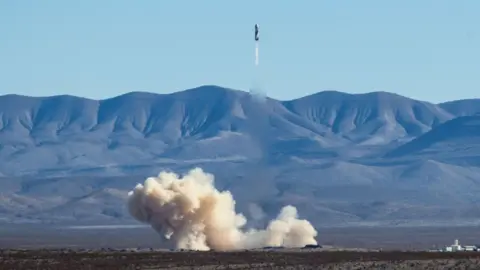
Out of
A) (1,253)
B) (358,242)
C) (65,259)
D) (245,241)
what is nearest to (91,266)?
(65,259)

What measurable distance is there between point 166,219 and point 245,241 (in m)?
9.40

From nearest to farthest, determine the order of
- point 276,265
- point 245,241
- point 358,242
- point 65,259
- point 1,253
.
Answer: point 276,265 → point 65,259 → point 1,253 → point 245,241 → point 358,242

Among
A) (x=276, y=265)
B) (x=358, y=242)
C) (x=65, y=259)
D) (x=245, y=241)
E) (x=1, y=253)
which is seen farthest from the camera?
(x=358, y=242)

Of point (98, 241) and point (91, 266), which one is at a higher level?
point (98, 241)

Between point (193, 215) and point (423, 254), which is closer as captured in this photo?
point (423, 254)

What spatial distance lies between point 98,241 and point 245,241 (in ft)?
145

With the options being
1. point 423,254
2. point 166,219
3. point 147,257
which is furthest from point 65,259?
point 423,254

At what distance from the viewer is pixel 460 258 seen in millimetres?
109250

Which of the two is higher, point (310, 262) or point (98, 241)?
point (98, 241)

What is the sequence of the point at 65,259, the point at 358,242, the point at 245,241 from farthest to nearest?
the point at 358,242, the point at 245,241, the point at 65,259

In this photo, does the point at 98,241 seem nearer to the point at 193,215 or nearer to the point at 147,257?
the point at 193,215

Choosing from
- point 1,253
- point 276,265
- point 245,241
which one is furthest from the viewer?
point 245,241

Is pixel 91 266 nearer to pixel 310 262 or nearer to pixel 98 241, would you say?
pixel 310 262

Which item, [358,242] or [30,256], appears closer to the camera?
[30,256]
